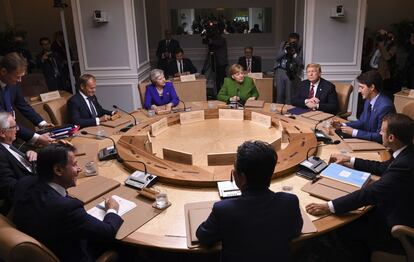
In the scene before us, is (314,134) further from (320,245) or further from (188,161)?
(188,161)

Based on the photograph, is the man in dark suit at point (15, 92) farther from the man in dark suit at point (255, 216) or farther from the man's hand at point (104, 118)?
the man in dark suit at point (255, 216)

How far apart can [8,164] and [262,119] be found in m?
A: 2.19

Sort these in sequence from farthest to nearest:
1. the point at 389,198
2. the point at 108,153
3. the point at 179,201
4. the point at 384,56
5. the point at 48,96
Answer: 1. the point at 384,56
2. the point at 48,96
3. the point at 108,153
4. the point at 179,201
5. the point at 389,198

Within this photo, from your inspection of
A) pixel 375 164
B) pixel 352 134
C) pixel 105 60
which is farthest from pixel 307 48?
pixel 375 164

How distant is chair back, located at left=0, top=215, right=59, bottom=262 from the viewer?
1.42 m

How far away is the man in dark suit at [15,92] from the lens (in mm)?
2947

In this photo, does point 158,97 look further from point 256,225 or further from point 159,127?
point 256,225

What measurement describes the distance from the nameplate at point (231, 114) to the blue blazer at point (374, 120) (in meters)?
1.07

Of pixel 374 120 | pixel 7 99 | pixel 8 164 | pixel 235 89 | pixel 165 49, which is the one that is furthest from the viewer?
pixel 165 49

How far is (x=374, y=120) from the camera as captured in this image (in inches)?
120

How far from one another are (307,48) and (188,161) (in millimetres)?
3438

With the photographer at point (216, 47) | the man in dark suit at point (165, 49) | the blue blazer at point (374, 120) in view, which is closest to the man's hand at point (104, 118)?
the blue blazer at point (374, 120)

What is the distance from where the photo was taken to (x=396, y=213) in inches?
73.4

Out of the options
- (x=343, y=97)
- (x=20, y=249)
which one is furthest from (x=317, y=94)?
(x=20, y=249)
